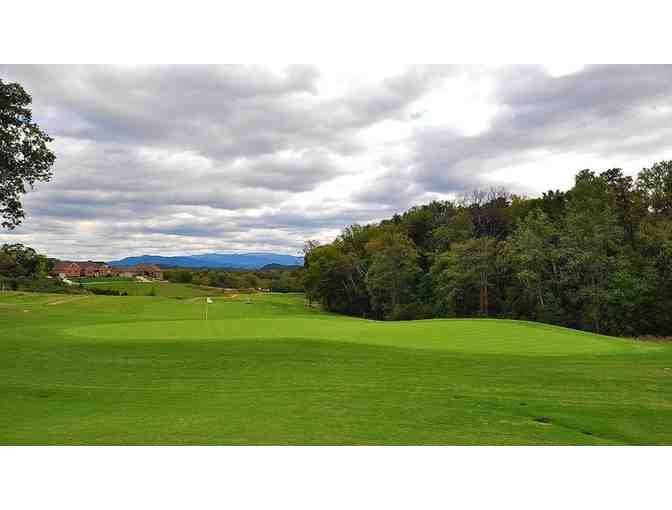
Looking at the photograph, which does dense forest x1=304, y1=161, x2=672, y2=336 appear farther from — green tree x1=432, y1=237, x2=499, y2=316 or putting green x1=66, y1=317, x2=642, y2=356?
putting green x1=66, y1=317, x2=642, y2=356

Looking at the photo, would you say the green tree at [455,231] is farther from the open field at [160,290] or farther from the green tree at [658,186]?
the open field at [160,290]

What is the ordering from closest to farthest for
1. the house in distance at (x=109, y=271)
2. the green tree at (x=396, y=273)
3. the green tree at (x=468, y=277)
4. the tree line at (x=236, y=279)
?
the green tree at (x=468, y=277) → the green tree at (x=396, y=273) → the house in distance at (x=109, y=271) → the tree line at (x=236, y=279)

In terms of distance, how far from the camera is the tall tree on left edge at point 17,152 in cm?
1235

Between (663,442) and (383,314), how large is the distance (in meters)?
51.7

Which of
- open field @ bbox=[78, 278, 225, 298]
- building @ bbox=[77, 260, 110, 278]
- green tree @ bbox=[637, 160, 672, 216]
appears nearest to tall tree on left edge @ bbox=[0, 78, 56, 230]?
green tree @ bbox=[637, 160, 672, 216]

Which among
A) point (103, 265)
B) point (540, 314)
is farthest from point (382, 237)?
point (103, 265)

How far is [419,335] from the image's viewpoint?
18250mm

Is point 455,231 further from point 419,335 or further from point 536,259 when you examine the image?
point 419,335

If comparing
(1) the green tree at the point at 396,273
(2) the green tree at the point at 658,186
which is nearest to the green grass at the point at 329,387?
(2) the green tree at the point at 658,186

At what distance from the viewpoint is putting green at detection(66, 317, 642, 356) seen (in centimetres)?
1553

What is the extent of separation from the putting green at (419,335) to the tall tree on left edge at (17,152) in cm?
626
